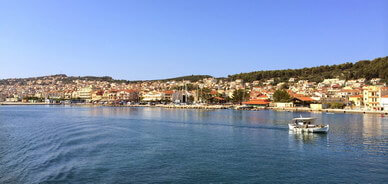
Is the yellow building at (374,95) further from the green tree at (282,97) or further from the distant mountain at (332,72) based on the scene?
the distant mountain at (332,72)

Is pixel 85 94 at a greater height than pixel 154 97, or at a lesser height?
greater

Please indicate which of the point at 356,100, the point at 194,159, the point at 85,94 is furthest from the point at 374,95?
the point at 85,94

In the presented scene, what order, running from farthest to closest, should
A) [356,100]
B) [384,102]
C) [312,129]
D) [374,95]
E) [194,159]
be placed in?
[356,100] < [374,95] < [384,102] < [312,129] < [194,159]

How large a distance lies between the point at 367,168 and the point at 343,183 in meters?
3.17

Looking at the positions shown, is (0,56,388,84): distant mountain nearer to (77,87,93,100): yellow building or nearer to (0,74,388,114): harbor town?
(0,74,388,114): harbor town

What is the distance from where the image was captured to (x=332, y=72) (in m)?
142

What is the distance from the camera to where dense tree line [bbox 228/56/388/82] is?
115125mm

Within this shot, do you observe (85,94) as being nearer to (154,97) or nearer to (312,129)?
(154,97)

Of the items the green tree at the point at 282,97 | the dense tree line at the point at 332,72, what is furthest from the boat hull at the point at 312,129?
the dense tree line at the point at 332,72

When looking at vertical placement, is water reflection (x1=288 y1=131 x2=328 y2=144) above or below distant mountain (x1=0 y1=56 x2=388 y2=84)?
below

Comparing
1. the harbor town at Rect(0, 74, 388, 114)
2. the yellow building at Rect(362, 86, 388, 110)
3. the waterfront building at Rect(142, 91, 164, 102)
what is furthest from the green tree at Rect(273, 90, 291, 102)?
the waterfront building at Rect(142, 91, 164, 102)

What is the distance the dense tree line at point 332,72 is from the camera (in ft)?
378

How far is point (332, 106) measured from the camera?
73.4 meters

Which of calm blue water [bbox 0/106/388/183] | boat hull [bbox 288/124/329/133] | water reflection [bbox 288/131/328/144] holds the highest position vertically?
boat hull [bbox 288/124/329/133]
